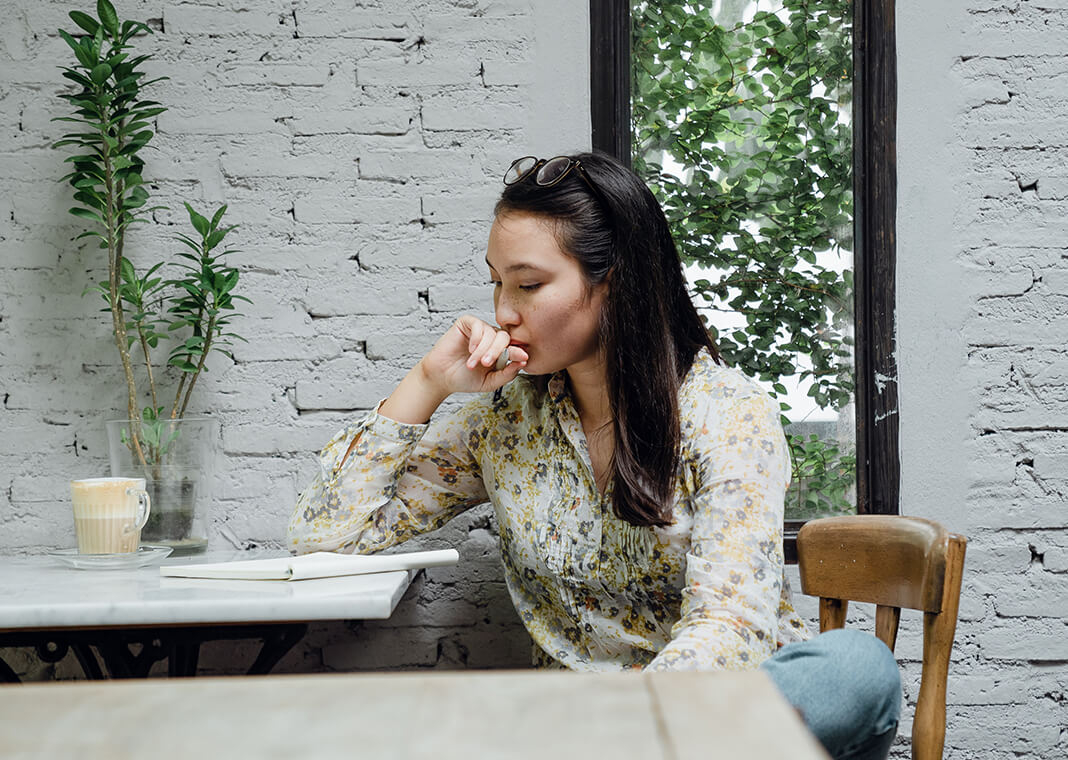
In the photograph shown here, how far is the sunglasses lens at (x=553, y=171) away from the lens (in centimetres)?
144

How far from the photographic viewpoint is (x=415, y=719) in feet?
1.67

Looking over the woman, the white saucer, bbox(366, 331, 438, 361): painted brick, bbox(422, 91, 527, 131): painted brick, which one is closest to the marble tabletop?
the white saucer

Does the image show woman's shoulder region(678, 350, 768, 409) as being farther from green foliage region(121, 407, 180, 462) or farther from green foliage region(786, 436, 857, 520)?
green foliage region(121, 407, 180, 462)

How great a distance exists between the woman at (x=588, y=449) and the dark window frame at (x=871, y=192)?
1.50 ft

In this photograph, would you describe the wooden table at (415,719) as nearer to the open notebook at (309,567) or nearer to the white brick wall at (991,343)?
the open notebook at (309,567)

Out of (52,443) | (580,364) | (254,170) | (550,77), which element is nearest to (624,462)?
(580,364)

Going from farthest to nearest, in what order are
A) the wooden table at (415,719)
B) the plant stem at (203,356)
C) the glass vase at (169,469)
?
the plant stem at (203,356) → the glass vase at (169,469) → the wooden table at (415,719)

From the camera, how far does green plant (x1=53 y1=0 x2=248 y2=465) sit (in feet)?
5.37

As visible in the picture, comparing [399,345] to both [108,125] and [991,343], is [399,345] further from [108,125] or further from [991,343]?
[991,343]

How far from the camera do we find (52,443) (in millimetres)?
1802

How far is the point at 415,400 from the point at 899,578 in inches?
→ 30.9

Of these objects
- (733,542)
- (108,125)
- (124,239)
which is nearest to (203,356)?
(124,239)

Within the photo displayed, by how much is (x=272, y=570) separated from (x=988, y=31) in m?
1.69

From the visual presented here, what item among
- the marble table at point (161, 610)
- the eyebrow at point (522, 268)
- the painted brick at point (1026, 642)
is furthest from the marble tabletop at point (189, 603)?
the painted brick at point (1026, 642)
